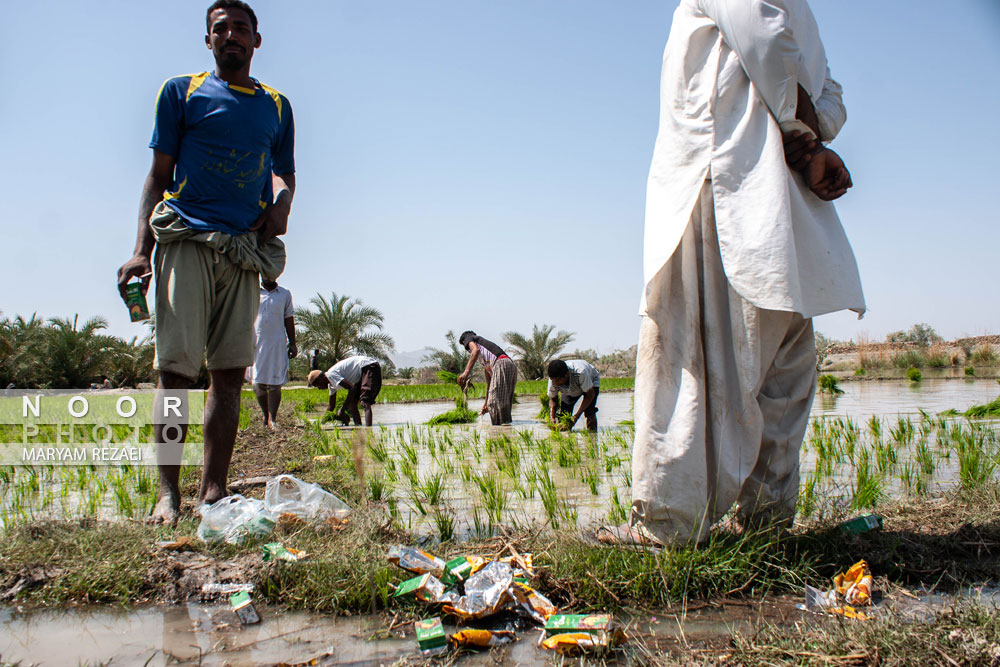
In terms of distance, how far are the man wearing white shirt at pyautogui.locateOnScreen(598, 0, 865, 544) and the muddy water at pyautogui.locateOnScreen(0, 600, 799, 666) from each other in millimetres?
438

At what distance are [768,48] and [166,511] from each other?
9.04 feet

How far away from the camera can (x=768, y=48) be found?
7.08ft

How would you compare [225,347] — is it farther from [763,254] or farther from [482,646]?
[763,254]

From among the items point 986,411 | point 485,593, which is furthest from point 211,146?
point 986,411

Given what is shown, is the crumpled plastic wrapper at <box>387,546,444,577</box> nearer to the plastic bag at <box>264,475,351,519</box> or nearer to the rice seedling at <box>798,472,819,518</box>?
the plastic bag at <box>264,475,351,519</box>

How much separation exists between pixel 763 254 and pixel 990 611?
108 cm

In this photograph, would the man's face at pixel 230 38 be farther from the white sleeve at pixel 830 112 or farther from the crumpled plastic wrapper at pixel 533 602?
the crumpled plastic wrapper at pixel 533 602

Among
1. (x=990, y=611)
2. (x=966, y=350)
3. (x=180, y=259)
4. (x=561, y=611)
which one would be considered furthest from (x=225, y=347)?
(x=966, y=350)

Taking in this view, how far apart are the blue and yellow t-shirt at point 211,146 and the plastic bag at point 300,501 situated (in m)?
1.14

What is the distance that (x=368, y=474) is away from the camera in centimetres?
382

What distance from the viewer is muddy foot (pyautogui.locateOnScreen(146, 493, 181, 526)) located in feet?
8.61

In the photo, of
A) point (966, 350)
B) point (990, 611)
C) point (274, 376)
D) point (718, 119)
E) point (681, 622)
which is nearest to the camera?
point (990, 611)

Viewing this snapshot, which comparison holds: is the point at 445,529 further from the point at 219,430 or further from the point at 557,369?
the point at 557,369

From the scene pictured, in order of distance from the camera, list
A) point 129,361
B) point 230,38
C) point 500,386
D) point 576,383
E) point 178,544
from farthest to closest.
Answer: point 129,361 < point 500,386 < point 576,383 < point 230,38 < point 178,544
